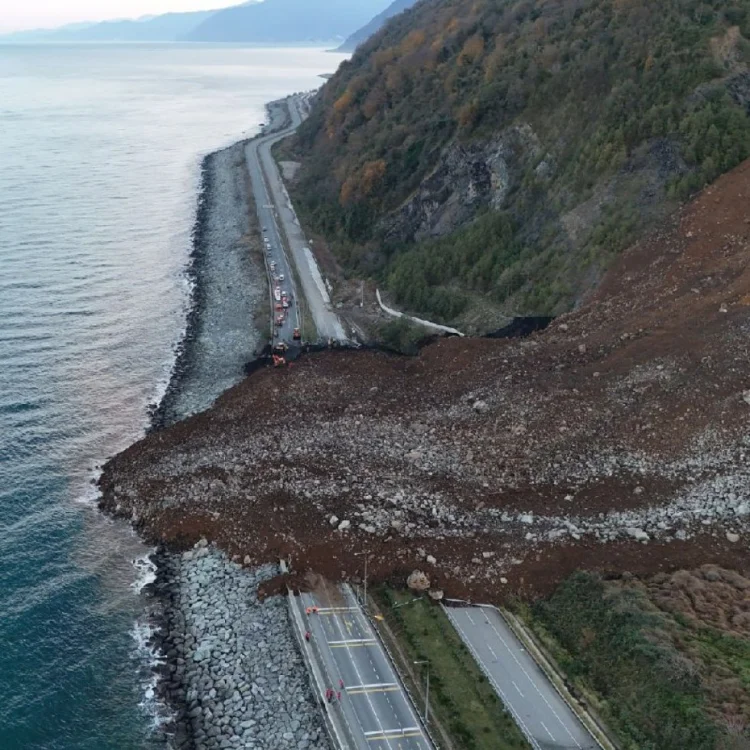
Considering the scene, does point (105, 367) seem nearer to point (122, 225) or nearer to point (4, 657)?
point (4, 657)

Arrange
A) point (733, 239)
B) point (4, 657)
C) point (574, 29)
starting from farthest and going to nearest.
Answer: point (574, 29) → point (733, 239) → point (4, 657)

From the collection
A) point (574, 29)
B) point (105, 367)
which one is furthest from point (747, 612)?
point (574, 29)

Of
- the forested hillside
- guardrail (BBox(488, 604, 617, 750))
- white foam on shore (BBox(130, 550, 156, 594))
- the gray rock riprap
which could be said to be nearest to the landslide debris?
guardrail (BBox(488, 604, 617, 750))

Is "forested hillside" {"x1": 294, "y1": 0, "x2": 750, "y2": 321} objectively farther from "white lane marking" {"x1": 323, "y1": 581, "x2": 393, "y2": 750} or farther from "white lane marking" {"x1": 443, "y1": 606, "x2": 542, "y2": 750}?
"white lane marking" {"x1": 323, "y1": 581, "x2": 393, "y2": 750}

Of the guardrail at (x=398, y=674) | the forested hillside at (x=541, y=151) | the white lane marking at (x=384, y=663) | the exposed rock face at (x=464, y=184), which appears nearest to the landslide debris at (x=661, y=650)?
the guardrail at (x=398, y=674)

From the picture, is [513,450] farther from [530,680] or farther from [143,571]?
[143,571]

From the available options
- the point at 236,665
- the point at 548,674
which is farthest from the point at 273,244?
the point at 548,674

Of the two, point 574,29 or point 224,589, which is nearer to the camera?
point 224,589

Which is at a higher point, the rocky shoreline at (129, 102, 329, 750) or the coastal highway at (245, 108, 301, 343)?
the coastal highway at (245, 108, 301, 343)
